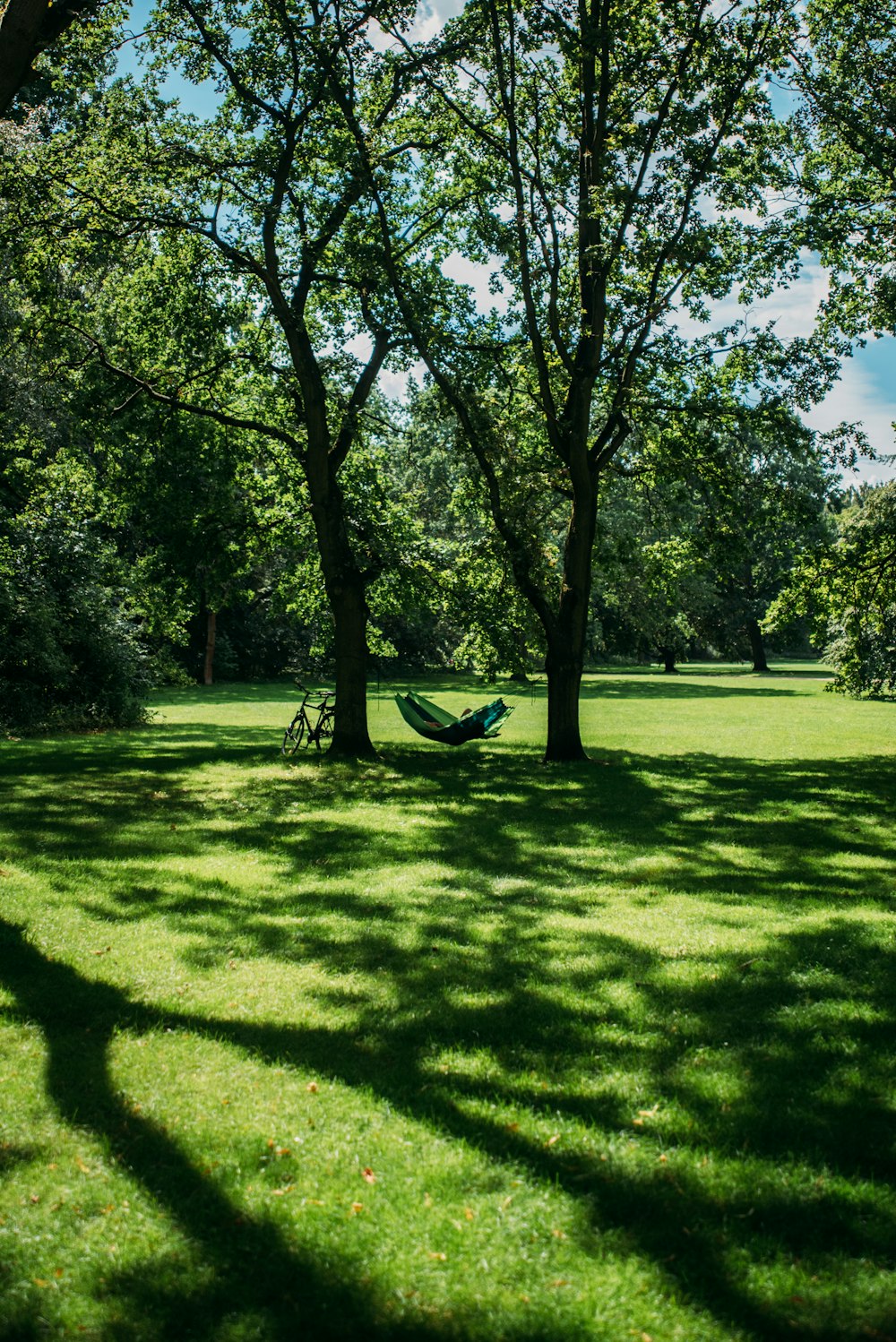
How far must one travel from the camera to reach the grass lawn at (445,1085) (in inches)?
109

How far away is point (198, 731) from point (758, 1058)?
53.0 ft

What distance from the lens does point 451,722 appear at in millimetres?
14750

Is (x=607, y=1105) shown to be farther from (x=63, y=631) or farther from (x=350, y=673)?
(x=63, y=631)

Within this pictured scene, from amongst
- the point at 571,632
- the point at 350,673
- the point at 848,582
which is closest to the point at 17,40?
the point at 350,673

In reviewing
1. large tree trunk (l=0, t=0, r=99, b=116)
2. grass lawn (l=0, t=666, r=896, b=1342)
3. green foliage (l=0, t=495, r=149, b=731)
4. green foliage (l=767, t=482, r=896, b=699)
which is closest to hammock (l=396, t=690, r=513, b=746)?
grass lawn (l=0, t=666, r=896, b=1342)

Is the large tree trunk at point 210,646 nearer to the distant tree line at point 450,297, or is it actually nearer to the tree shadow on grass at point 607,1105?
the distant tree line at point 450,297

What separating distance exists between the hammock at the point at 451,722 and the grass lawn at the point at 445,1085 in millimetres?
4725

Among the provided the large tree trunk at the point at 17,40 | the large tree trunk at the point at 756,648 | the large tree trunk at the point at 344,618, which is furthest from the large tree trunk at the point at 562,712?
the large tree trunk at the point at 756,648

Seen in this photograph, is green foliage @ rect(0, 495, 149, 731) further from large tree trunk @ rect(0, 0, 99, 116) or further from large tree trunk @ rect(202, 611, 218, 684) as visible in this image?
large tree trunk @ rect(202, 611, 218, 684)

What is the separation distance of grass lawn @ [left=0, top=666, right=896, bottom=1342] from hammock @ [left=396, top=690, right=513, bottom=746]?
4725mm

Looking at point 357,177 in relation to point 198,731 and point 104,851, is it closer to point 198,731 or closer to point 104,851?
point 104,851

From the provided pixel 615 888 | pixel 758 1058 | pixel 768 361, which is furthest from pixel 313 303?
pixel 758 1058

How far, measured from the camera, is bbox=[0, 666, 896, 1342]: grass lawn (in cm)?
278

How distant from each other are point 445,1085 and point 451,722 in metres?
10.8
